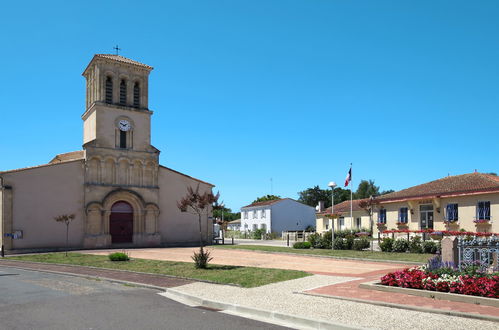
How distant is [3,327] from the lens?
28.1 feet

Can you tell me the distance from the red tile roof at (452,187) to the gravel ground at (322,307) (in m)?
20.0

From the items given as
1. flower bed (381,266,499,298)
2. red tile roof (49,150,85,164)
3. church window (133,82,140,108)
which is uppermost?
church window (133,82,140,108)

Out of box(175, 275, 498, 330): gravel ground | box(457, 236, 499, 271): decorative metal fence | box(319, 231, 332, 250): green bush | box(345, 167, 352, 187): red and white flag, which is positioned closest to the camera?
box(175, 275, 498, 330): gravel ground

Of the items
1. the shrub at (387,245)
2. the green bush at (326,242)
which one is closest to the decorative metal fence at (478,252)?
the shrub at (387,245)

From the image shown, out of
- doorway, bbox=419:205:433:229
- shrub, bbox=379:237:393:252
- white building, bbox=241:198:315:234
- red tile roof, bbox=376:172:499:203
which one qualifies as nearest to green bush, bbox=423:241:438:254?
shrub, bbox=379:237:393:252

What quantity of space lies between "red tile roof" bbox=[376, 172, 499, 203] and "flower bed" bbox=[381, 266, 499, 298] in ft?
67.2

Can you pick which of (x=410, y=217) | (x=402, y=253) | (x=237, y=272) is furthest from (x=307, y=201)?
(x=237, y=272)

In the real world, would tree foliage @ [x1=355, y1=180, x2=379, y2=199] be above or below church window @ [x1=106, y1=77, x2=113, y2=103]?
below

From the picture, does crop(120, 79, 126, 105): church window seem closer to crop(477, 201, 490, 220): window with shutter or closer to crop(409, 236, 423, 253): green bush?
crop(409, 236, 423, 253): green bush

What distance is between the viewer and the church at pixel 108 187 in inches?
1282

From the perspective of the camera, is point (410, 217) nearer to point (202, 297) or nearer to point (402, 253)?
point (402, 253)

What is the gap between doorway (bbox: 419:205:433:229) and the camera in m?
33.6

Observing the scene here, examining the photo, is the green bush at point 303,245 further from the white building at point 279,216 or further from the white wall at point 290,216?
the white wall at point 290,216

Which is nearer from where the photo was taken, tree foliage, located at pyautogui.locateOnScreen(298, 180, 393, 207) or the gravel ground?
the gravel ground
